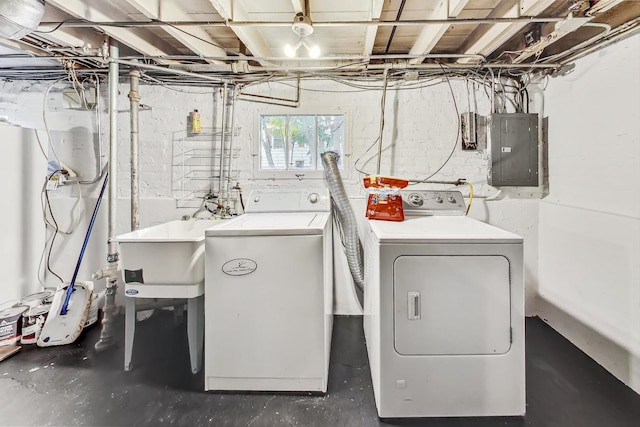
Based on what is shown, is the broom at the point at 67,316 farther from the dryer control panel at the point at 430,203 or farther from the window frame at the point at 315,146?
the dryer control panel at the point at 430,203

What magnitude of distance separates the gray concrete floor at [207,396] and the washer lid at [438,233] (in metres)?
0.96

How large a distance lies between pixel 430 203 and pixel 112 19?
2.66m

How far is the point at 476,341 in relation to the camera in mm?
1577

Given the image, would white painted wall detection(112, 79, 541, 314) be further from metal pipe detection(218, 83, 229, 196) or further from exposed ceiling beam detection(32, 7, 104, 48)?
exposed ceiling beam detection(32, 7, 104, 48)

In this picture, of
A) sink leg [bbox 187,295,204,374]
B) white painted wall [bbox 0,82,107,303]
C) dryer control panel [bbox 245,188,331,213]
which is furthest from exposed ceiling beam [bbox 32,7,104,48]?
sink leg [bbox 187,295,204,374]

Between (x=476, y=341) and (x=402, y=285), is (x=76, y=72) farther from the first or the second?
(x=476, y=341)

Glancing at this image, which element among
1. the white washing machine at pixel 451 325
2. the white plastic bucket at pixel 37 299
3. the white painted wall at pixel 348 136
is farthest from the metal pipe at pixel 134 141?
the white washing machine at pixel 451 325

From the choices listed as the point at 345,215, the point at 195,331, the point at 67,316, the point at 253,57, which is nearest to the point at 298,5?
the point at 253,57

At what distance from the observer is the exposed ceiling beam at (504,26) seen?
70.7 inches

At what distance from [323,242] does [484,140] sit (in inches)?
76.4

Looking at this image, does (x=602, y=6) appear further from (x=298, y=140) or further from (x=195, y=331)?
(x=195, y=331)

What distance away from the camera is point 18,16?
1.60 metres

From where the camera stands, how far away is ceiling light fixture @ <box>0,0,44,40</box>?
5.10 ft

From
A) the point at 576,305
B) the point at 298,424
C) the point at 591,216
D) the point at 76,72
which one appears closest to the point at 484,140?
the point at 591,216
